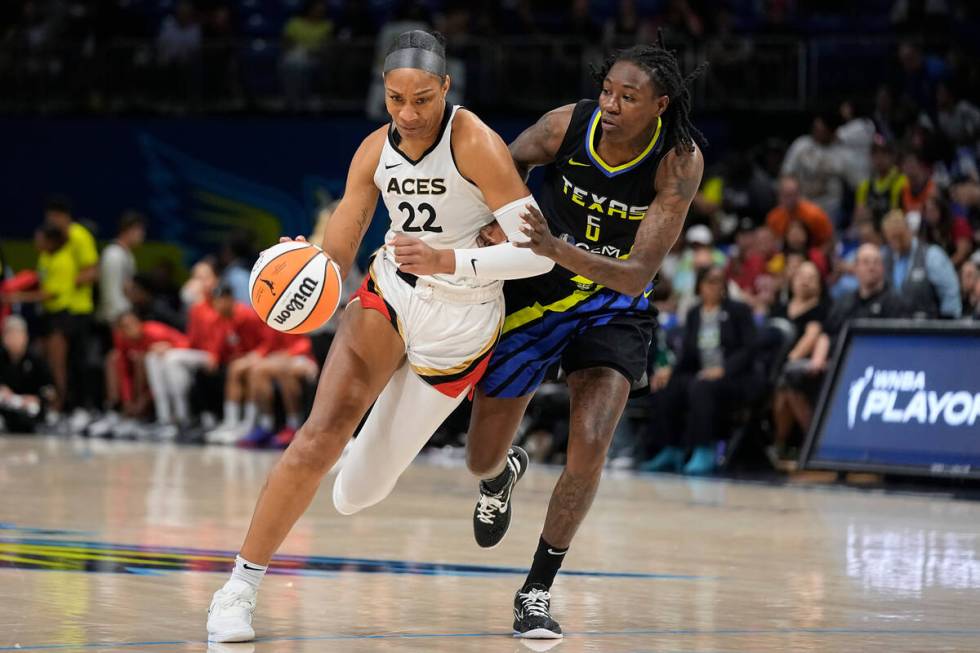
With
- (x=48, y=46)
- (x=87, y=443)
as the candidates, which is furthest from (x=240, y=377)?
(x=48, y=46)

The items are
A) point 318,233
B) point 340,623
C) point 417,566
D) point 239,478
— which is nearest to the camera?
point 340,623

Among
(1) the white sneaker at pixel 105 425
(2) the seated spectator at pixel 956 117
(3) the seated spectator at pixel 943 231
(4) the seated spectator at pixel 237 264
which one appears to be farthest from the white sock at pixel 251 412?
(2) the seated spectator at pixel 956 117

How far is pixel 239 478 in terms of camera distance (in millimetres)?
11797

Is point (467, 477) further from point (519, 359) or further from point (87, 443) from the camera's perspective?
point (519, 359)

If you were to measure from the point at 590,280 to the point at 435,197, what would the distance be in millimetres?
643

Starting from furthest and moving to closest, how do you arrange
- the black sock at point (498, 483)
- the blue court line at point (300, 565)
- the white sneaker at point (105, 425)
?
the white sneaker at point (105, 425), the blue court line at point (300, 565), the black sock at point (498, 483)

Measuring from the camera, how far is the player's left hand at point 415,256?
5469 millimetres

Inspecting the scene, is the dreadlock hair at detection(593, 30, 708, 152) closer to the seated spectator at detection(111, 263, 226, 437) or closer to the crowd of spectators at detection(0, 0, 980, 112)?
the crowd of spectators at detection(0, 0, 980, 112)

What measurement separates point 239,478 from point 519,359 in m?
5.97

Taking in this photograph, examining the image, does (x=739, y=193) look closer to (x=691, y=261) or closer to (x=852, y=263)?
(x=691, y=261)

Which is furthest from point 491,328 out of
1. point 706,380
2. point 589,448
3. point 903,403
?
point 706,380

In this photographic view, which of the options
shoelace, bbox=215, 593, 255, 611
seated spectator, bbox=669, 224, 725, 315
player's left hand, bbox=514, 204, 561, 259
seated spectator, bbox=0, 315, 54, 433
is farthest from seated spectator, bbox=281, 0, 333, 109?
shoelace, bbox=215, 593, 255, 611

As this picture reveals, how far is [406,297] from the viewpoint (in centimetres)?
581

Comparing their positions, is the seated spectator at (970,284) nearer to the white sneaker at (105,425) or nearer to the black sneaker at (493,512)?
the black sneaker at (493,512)
